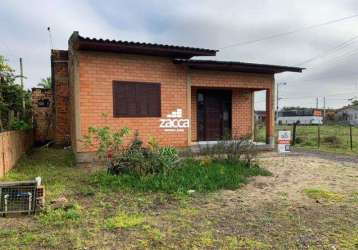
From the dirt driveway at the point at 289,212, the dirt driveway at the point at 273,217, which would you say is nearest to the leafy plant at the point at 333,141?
the dirt driveway at the point at 289,212

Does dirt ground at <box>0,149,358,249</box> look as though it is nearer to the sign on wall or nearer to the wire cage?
the wire cage

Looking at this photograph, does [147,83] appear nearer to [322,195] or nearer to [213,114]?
[213,114]

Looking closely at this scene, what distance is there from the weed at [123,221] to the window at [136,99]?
510 cm

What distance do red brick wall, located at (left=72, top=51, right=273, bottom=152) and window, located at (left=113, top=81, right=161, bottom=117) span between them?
0.15 metres

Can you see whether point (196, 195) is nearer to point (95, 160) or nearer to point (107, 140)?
point (107, 140)

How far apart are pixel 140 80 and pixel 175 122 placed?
1788 mm

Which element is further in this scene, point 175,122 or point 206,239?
point 175,122

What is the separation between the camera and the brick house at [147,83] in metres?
9.37

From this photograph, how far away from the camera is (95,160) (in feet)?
31.2

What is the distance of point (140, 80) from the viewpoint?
33.3 feet

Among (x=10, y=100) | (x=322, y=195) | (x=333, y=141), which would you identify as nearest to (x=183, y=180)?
(x=322, y=195)

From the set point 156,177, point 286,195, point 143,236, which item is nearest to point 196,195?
point 156,177

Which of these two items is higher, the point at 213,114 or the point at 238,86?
the point at 238,86

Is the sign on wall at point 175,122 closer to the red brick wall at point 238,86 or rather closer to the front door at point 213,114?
the red brick wall at point 238,86
